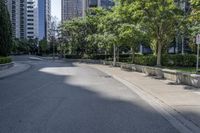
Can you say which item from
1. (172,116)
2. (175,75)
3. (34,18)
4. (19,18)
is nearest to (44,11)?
(34,18)

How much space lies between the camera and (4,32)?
42906 mm

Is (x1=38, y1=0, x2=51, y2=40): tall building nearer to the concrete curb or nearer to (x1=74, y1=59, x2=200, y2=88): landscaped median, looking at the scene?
(x1=74, y1=59, x2=200, y2=88): landscaped median

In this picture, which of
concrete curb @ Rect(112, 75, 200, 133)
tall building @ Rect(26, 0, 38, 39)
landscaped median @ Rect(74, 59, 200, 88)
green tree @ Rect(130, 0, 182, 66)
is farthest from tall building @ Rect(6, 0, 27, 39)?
concrete curb @ Rect(112, 75, 200, 133)

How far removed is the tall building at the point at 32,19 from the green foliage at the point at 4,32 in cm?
12971

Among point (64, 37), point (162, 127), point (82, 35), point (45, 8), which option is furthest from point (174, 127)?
point (45, 8)

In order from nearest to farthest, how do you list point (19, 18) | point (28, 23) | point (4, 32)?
point (4, 32) → point (19, 18) → point (28, 23)

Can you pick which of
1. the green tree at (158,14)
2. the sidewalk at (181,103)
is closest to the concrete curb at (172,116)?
the sidewalk at (181,103)

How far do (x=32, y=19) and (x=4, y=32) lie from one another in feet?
451

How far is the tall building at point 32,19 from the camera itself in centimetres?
17325

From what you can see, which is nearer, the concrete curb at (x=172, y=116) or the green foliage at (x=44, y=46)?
the concrete curb at (x=172, y=116)

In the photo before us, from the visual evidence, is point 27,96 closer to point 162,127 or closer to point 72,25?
point 162,127

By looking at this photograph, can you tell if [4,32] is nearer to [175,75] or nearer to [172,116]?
[175,75]

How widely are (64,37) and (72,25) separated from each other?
7.10 meters

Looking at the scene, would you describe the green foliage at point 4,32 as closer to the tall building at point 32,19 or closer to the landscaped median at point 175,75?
the landscaped median at point 175,75
